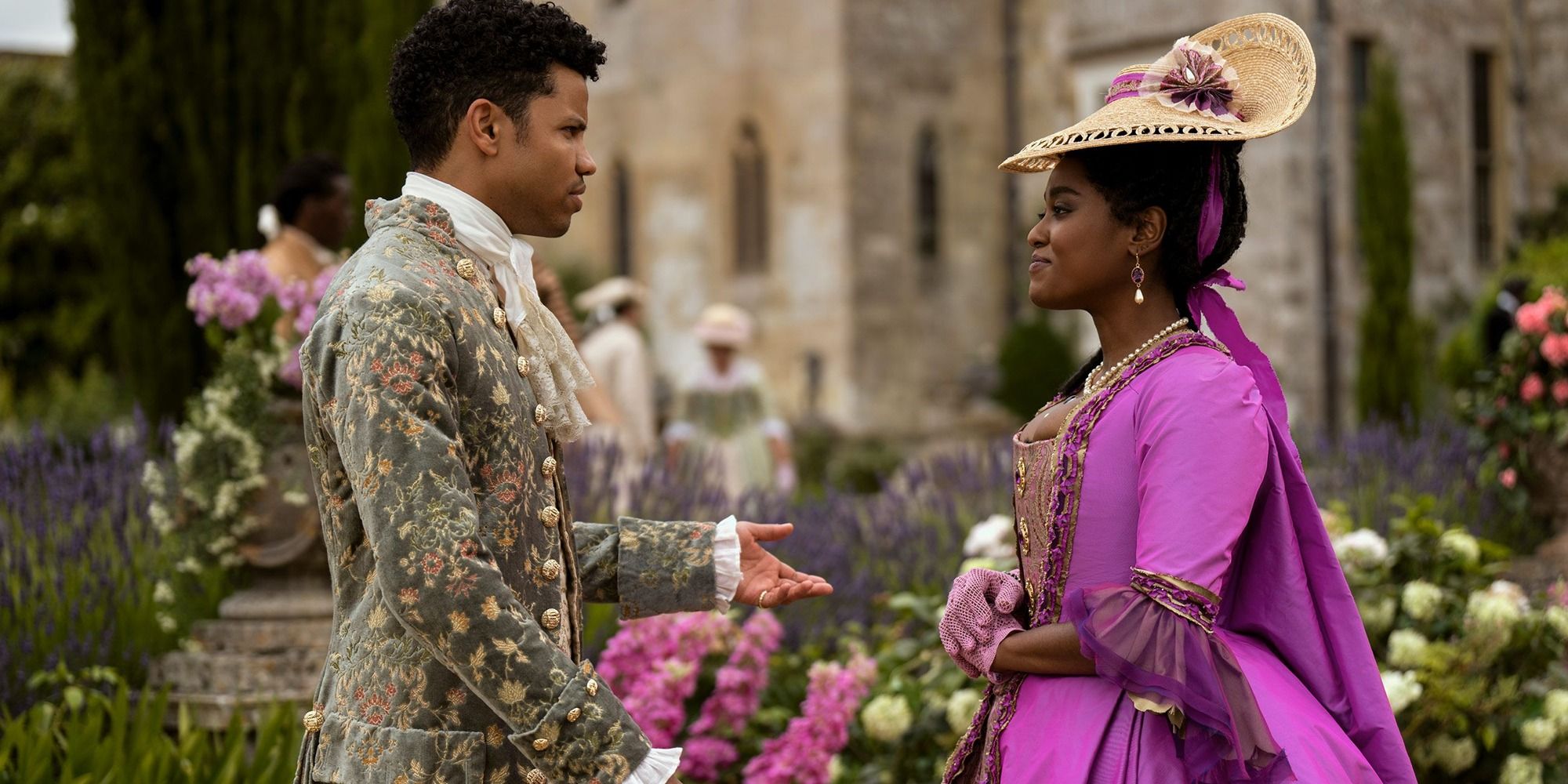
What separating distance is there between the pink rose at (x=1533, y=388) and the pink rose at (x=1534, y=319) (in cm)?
16

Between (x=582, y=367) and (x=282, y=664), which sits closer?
(x=582, y=367)

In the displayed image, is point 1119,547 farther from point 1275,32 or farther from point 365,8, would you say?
point 365,8

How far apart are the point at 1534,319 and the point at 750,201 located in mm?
13756

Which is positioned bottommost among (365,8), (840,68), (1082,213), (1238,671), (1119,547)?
(1238,671)

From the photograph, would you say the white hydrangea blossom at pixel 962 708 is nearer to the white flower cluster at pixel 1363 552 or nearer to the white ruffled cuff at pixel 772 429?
the white flower cluster at pixel 1363 552

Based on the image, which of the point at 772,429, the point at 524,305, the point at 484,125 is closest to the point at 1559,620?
the point at 524,305

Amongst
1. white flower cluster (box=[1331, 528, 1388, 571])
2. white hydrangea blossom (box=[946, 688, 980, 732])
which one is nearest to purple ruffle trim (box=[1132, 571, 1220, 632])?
white hydrangea blossom (box=[946, 688, 980, 732])

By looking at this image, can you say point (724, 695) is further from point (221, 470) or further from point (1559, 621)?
point (1559, 621)

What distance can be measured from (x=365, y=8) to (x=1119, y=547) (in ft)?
21.4

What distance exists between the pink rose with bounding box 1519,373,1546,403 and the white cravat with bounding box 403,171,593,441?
4748mm

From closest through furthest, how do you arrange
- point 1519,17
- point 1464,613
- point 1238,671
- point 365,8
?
point 1238,671 < point 1464,613 < point 365,8 < point 1519,17

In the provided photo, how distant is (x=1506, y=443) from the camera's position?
6.23 metres

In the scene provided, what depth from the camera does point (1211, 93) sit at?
2361 millimetres

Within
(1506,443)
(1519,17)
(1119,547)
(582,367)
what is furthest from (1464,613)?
(1519,17)
